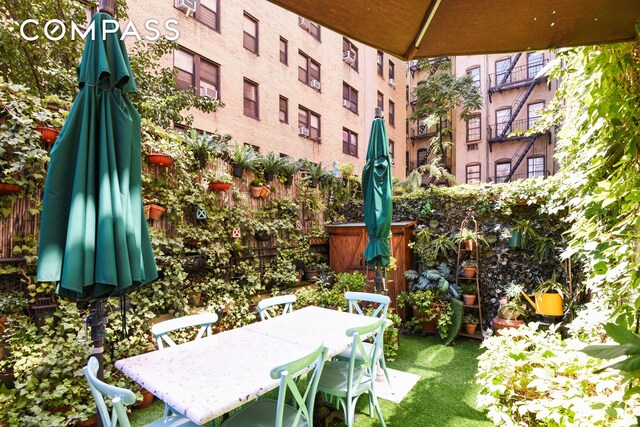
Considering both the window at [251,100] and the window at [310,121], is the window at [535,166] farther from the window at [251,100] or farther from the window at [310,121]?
the window at [251,100]

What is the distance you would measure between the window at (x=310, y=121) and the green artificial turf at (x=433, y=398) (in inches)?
430

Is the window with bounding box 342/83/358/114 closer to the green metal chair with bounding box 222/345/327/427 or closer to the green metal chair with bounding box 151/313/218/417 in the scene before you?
the green metal chair with bounding box 151/313/218/417

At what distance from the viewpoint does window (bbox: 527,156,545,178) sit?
16469mm

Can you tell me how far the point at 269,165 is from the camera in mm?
6520

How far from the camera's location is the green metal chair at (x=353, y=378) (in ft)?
9.48

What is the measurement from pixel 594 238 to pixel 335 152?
1363 centimetres

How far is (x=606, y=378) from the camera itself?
2.23 metres

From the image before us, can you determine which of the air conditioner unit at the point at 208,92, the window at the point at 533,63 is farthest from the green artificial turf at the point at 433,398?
the window at the point at 533,63

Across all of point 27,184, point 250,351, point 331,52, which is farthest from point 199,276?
point 331,52

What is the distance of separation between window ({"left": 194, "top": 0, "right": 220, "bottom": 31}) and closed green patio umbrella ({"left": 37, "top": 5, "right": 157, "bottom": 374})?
9473 millimetres

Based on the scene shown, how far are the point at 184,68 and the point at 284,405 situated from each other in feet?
33.4

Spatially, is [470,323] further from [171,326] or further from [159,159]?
[159,159]

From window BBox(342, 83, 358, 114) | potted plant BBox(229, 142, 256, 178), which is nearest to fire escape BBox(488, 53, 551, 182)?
window BBox(342, 83, 358, 114)

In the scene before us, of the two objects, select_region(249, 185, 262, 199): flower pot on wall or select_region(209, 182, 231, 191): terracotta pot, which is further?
select_region(249, 185, 262, 199): flower pot on wall
